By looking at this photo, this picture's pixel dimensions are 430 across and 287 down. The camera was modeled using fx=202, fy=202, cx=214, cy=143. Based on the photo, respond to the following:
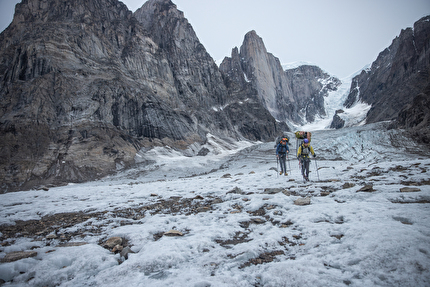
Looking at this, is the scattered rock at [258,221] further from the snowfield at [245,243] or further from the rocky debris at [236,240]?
the rocky debris at [236,240]

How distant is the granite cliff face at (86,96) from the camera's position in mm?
32344

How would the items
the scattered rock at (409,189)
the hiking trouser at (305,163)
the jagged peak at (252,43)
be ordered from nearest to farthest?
the scattered rock at (409,189)
the hiking trouser at (305,163)
the jagged peak at (252,43)

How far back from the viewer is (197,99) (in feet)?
277

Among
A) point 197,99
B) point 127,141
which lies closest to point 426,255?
point 127,141

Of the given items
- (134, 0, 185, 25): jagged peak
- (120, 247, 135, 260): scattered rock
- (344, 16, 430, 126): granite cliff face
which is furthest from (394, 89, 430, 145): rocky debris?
(134, 0, 185, 25): jagged peak

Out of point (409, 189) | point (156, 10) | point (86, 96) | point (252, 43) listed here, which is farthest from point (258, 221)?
point (252, 43)

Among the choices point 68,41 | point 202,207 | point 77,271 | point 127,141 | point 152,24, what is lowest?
point 202,207

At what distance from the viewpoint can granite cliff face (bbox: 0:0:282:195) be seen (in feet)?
106

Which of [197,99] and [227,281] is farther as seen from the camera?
[197,99]

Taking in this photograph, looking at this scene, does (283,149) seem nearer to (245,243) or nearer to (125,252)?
(245,243)

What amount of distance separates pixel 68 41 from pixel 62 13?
22.3 metres

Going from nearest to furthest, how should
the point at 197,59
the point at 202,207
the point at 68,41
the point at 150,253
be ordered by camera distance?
the point at 150,253, the point at 202,207, the point at 68,41, the point at 197,59

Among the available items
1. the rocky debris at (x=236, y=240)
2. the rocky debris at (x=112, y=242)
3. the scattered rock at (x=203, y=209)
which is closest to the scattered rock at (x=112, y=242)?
the rocky debris at (x=112, y=242)

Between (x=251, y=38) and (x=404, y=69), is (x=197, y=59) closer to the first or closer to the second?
(x=251, y=38)
